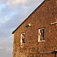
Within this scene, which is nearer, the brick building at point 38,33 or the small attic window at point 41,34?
the brick building at point 38,33

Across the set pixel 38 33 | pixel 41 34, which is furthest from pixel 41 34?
pixel 38 33

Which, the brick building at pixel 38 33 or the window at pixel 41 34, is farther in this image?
the window at pixel 41 34

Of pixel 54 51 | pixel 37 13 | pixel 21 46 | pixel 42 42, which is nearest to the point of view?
pixel 54 51

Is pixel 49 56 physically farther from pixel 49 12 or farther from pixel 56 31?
pixel 49 12

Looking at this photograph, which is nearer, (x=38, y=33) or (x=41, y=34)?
(x=41, y=34)

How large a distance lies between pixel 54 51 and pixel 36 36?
12.7ft

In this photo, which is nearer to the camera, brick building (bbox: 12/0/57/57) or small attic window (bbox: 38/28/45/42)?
brick building (bbox: 12/0/57/57)

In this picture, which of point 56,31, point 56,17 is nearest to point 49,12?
point 56,17

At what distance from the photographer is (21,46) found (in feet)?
80.5

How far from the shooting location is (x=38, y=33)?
22.3 meters

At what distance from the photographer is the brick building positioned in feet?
67.5

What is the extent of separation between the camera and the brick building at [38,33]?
20.6 meters

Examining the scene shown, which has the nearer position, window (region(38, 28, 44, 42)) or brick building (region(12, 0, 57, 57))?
brick building (region(12, 0, 57, 57))

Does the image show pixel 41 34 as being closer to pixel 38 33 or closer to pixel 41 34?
pixel 41 34
